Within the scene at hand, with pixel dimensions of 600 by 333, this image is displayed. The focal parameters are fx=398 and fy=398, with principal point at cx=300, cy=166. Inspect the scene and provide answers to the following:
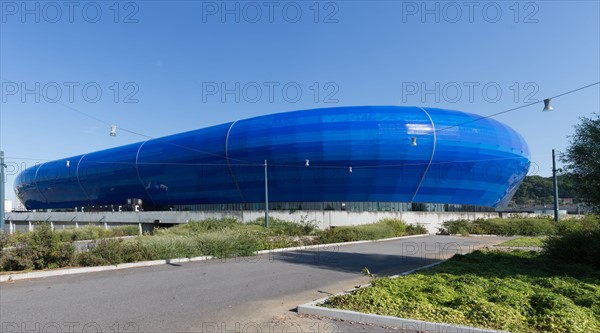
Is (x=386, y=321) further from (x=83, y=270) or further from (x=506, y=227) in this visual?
(x=506, y=227)

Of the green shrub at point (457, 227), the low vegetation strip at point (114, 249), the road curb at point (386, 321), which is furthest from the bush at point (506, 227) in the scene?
the road curb at point (386, 321)

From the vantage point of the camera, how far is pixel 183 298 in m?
8.53

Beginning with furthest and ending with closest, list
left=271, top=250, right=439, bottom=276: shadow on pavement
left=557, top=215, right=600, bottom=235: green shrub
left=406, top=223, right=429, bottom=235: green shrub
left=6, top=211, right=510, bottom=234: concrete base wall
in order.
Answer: left=6, top=211, right=510, bottom=234: concrete base wall < left=406, top=223, right=429, bottom=235: green shrub < left=557, top=215, right=600, bottom=235: green shrub < left=271, top=250, right=439, bottom=276: shadow on pavement

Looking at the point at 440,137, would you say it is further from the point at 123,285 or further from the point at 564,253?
the point at 123,285

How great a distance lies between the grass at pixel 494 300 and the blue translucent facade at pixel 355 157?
38.6 meters

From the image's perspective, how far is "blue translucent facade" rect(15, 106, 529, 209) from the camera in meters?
50.0

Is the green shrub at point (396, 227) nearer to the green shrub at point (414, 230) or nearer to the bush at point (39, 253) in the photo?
the green shrub at point (414, 230)

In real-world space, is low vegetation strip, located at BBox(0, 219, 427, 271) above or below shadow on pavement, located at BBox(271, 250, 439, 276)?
above

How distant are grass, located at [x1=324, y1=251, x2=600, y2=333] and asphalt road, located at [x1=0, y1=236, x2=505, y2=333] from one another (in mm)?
1060

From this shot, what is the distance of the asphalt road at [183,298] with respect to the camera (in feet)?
21.4

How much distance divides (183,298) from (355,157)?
139 ft

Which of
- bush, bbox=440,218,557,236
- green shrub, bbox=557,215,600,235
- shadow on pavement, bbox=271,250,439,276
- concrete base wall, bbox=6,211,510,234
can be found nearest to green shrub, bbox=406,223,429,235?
bush, bbox=440,218,557,236

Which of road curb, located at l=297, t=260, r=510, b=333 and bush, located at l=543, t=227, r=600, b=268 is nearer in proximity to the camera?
road curb, located at l=297, t=260, r=510, b=333

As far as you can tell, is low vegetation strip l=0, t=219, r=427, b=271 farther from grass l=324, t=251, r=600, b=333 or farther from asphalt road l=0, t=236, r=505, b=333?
grass l=324, t=251, r=600, b=333
